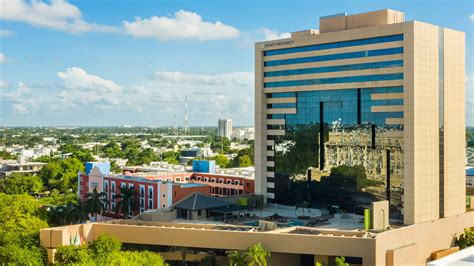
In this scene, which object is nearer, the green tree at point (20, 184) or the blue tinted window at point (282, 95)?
the blue tinted window at point (282, 95)

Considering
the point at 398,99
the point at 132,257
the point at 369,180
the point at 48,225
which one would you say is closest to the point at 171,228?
the point at 132,257

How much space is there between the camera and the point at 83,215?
259 feet

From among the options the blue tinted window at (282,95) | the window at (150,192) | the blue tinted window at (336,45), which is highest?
the blue tinted window at (336,45)

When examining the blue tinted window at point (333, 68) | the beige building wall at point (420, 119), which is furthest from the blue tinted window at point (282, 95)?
the beige building wall at point (420, 119)

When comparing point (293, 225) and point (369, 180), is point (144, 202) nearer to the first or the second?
point (293, 225)

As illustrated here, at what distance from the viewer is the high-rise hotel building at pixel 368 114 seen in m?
72.9

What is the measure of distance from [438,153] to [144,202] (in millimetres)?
47236

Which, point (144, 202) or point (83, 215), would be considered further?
point (144, 202)

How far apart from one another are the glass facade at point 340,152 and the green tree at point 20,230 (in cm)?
3643

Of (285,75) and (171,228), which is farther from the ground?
(285,75)

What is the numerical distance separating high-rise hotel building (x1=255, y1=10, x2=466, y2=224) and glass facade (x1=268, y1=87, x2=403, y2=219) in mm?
141

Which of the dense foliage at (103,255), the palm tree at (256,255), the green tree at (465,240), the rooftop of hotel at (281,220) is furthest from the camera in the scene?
the green tree at (465,240)

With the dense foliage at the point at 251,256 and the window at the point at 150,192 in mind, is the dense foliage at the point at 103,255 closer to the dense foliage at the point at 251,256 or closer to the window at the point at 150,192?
the dense foliage at the point at 251,256

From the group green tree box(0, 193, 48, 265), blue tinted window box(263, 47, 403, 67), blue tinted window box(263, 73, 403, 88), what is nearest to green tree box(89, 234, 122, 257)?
green tree box(0, 193, 48, 265)
